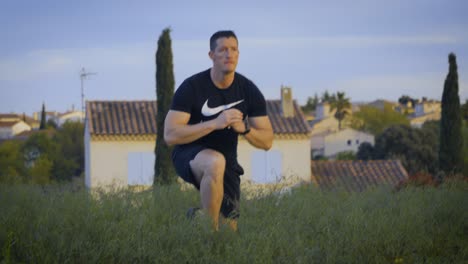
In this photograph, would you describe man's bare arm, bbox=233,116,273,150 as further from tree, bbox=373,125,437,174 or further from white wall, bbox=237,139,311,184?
tree, bbox=373,125,437,174

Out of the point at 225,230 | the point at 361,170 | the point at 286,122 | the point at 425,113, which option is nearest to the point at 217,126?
the point at 225,230

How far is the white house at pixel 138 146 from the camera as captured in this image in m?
38.6

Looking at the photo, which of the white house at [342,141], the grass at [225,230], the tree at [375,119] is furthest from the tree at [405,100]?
the grass at [225,230]

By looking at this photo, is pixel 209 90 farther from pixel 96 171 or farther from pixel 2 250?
pixel 96 171

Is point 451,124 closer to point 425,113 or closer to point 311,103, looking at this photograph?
point 425,113

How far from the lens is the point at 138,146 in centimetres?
3891

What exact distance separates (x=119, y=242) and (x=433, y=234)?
2.83m

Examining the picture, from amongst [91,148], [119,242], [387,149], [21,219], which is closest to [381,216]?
[119,242]

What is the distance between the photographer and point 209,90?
21.0ft

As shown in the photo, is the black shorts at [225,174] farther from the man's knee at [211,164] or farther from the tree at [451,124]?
the tree at [451,124]

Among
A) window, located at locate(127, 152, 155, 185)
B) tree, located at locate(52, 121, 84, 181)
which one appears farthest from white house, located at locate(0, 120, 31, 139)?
window, located at locate(127, 152, 155, 185)

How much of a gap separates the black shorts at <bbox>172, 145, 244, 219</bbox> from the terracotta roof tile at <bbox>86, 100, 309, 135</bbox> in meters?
32.3

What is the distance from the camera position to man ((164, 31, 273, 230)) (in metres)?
6.03

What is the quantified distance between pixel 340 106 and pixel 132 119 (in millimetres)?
64801
